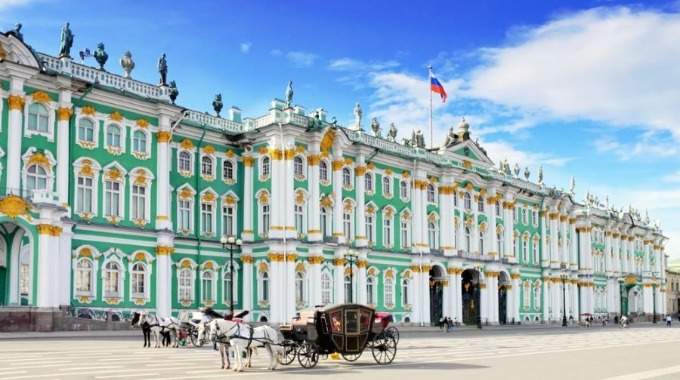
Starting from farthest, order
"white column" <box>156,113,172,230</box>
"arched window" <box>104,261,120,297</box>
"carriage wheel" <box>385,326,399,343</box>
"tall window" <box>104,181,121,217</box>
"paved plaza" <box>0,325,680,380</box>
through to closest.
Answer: "white column" <box>156,113,172,230</box>
"tall window" <box>104,181,121,217</box>
"arched window" <box>104,261,120,297</box>
"carriage wheel" <box>385,326,399,343</box>
"paved plaza" <box>0,325,680,380</box>

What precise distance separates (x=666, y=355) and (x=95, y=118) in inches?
1249

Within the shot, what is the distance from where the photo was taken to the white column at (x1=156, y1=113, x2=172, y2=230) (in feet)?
158

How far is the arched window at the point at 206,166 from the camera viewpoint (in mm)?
52750

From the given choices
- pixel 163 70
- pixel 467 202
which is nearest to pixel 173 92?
pixel 163 70

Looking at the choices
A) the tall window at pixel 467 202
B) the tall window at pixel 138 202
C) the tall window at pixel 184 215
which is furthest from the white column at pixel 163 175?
the tall window at pixel 467 202

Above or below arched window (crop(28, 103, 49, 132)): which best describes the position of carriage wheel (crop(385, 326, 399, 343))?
below

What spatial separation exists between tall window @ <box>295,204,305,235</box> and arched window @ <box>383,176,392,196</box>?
9930 millimetres

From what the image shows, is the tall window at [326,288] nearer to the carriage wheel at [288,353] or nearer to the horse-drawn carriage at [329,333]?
the horse-drawn carriage at [329,333]

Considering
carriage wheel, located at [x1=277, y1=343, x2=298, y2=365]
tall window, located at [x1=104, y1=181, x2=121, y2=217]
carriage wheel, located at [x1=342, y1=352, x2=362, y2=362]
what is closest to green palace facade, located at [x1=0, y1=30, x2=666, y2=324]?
tall window, located at [x1=104, y1=181, x2=121, y2=217]

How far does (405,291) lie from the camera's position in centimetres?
6425

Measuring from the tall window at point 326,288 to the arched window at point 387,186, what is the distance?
987cm

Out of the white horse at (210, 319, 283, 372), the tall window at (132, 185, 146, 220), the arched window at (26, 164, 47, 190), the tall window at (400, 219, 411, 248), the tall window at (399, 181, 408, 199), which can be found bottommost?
the white horse at (210, 319, 283, 372)

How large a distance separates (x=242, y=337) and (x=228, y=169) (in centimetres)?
3293

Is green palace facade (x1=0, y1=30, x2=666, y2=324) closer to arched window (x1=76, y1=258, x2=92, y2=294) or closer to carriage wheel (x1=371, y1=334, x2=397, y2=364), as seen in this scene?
arched window (x1=76, y1=258, x2=92, y2=294)
